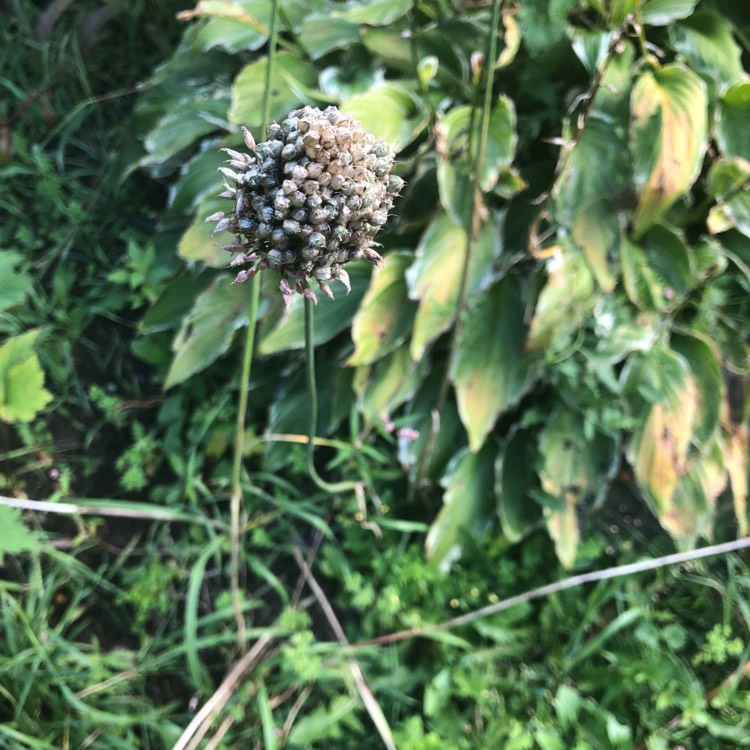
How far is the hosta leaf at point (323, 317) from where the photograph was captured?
1500 millimetres

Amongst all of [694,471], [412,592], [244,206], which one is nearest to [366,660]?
[412,592]

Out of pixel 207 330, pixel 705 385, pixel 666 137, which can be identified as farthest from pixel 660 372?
pixel 207 330

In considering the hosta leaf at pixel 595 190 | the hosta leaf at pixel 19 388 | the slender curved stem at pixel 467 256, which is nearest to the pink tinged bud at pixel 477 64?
the slender curved stem at pixel 467 256

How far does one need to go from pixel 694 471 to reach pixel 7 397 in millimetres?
1657

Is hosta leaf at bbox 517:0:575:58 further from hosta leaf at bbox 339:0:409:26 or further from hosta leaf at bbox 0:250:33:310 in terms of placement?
hosta leaf at bbox 0:250:33:310

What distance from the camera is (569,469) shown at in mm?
1599

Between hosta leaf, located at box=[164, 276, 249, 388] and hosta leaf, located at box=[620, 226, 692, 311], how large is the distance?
96cm

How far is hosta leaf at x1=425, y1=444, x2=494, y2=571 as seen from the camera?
1551 mm

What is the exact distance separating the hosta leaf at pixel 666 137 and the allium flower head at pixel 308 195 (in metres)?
0.95

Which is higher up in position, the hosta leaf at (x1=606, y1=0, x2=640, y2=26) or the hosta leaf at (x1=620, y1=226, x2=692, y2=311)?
the hosta leaf at (x1=606, y1=0, x2=640, y2=26)

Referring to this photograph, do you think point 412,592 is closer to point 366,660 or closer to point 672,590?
point 366,660

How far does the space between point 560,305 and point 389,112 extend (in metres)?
0.62

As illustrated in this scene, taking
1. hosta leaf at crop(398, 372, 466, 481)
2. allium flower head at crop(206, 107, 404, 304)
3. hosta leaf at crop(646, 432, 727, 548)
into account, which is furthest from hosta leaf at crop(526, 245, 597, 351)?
allium flower head at crop(206, 107, 404, 304)

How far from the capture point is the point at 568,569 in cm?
157
